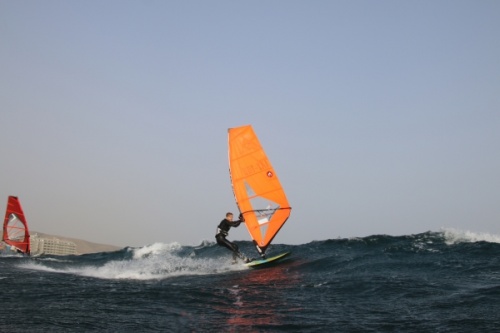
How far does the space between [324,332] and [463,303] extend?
12.3ft

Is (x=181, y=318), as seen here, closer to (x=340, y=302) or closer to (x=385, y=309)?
(x=340, y=302)

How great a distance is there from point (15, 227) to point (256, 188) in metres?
23.6

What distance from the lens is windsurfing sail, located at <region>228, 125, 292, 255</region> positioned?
18422 mm

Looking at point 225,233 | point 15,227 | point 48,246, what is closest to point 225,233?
point 225,233

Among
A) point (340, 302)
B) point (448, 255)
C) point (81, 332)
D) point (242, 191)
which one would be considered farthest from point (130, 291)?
point (448, 255)

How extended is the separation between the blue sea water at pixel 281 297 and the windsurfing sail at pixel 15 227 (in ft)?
62.1

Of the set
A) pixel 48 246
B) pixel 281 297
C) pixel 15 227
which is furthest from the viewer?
pixel 48 246

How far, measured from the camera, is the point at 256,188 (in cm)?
1852

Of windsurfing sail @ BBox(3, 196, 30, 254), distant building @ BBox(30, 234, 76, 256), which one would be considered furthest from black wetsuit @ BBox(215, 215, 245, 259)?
distant building @ BBox(30, 234, 76, 256)

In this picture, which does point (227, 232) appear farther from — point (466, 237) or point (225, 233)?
point (466, 237)

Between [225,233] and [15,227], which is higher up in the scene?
[15,227]

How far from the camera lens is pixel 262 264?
17.1m

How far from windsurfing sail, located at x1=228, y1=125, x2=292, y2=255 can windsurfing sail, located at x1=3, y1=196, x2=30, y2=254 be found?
21.5m

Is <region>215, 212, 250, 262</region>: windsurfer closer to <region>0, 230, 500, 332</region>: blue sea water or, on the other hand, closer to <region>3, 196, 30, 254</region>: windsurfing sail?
<region>0, 230, 500, 332</region>: blue sea water
